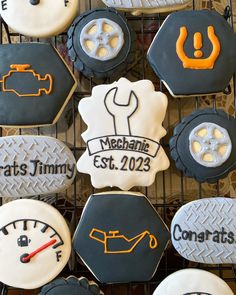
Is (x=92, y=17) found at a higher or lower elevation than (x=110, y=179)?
higher

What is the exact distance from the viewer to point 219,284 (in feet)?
3.02

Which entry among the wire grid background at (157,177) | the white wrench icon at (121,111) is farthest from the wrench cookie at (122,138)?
the wire grid background at (157,177)

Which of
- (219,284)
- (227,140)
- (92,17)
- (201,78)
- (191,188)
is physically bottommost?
(219,284)

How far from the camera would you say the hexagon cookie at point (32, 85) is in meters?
0.95

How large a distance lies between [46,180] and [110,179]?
13 cm

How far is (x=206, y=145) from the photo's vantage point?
935 mm

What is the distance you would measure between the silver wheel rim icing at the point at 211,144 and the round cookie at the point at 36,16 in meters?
0.37

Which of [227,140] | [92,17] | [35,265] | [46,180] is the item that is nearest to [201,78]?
[227,140]

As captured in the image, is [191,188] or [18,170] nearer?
[18,170]

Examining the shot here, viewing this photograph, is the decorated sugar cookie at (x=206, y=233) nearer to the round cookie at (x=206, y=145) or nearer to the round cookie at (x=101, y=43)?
the round cookie at (x=206, y=145)

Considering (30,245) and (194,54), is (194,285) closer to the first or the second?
(30,245)

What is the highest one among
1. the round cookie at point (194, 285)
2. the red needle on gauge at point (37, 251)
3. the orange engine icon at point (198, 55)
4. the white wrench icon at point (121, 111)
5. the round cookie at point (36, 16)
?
the round cookie at point (36, 16)

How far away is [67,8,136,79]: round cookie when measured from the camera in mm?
958

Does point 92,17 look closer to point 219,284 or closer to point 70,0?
point 70,0
